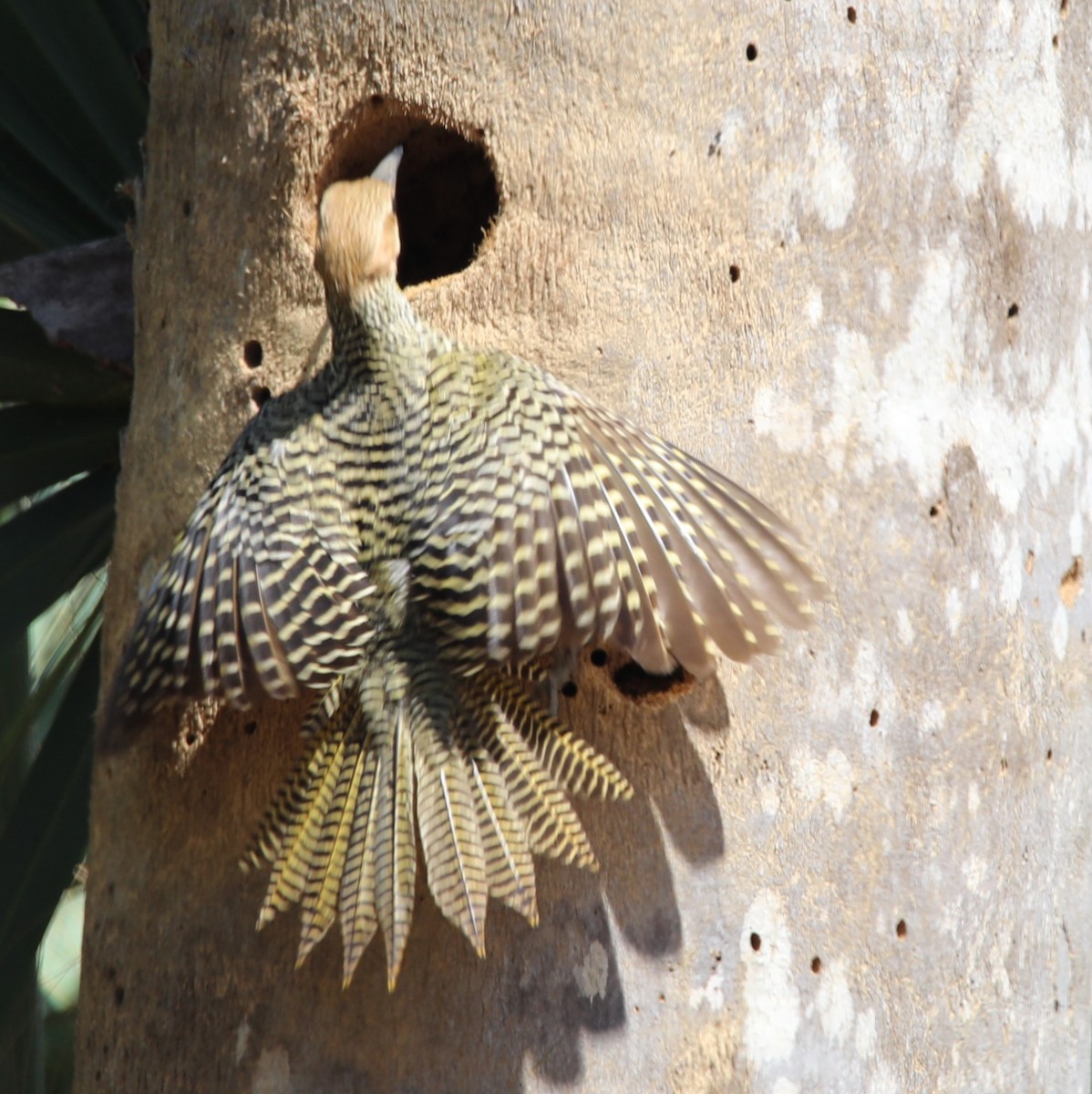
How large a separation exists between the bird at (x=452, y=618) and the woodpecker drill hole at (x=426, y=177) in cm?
49

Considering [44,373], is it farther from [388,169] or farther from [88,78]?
[388,169]

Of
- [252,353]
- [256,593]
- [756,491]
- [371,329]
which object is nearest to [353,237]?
[371,329]

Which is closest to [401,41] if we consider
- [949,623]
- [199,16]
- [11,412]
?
[199,16]

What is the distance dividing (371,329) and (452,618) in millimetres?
582

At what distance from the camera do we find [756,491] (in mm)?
2664

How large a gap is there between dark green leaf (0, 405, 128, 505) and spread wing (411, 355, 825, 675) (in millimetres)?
1806

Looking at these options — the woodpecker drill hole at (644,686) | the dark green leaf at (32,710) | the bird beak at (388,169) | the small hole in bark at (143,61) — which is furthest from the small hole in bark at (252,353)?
the dark green leaf at (32,710)

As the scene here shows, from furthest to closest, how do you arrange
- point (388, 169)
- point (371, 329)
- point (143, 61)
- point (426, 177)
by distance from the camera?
1. point (143, 61)
2. point (426, 177)
3. point (388, 169)
4. point (371, 329)

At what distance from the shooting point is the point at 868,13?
279 cm

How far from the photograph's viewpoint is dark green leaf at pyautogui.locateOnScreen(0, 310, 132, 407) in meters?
3.92

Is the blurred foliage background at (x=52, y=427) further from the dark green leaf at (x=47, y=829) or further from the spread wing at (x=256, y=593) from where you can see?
the spread wing at (x=256, y=593)

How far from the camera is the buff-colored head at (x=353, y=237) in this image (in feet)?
9.07

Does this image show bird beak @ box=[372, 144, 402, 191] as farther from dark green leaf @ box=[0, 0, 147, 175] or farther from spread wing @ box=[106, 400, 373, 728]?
dark green leaf @ box=[0, 0, 147, 175]

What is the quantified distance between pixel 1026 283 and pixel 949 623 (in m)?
0.64
